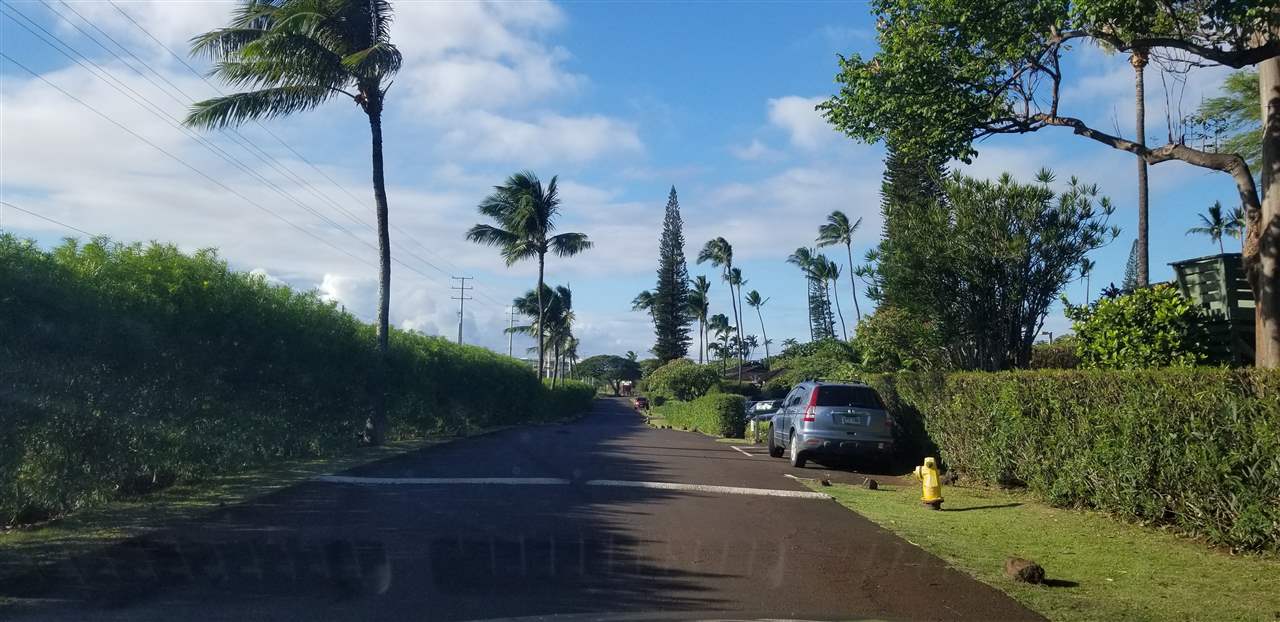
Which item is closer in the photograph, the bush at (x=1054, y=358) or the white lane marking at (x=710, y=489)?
the white lane marking at (x=710, y=489)

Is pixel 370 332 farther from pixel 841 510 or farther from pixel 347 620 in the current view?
pixel 347 620

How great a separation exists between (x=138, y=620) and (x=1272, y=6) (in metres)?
12.1

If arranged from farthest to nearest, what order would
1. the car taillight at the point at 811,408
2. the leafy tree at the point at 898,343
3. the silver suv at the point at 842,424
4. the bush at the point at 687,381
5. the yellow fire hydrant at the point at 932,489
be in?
the bush at the point at 687,381 → the leafy tree at the point at 898,343 → the car taillight at the point at 811,408 → the silver suv at the point at 842,424 → the yellow fire hydrant at the point at 932,489

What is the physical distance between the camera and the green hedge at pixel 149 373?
934 centimetres

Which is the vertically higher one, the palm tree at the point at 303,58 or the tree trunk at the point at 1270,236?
the palm tree at the point at 303,58

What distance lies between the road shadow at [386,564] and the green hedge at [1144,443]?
183 inches

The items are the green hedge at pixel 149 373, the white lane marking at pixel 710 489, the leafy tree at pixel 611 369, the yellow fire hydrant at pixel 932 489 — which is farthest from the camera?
the leafy tree at pixel 611 369

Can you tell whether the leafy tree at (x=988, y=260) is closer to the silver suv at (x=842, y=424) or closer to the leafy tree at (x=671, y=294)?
the silver suv at (x=842, y=424)

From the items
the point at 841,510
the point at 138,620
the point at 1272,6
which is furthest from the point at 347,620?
the point at 1272,6

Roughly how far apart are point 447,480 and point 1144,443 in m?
9.29

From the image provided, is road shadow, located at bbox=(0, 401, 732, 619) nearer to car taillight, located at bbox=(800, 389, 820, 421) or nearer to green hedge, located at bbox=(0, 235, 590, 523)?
green hedge, located at bbox=(0, 235, 590, 523)

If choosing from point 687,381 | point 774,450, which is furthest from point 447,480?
point 687,381

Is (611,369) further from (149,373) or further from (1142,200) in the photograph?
(149,373)

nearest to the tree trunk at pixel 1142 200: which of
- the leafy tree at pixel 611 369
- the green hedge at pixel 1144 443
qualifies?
the green hedge at pixel 1144 443
